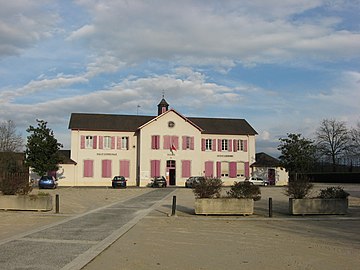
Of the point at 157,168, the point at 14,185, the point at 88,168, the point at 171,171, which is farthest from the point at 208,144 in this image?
the point at 14,185

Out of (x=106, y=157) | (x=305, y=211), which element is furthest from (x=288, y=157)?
(x=305, y=211)

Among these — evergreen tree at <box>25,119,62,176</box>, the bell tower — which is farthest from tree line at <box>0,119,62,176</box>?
the bell tower

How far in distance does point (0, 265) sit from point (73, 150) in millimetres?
46178

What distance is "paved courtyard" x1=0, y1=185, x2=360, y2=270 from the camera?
848cm

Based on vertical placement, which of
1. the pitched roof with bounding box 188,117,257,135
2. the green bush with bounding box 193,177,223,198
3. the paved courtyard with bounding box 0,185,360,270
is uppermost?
the pitched roof with bounding box 188,117,257,135

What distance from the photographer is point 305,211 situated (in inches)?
705

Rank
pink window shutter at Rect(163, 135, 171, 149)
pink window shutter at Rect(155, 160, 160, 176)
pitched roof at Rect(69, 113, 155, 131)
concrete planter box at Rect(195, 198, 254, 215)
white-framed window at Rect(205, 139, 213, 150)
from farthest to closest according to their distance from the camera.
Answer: white-framed window at Rect(205, 139, 213, 150) < pitched roof at Rect(69, 113, 155, 131) < pink window shutter at Rect(163, 135, 171, 149) < pink window shutter at Rect(155, 160, 160, 176) < concrete planter box at Rect(195, 198, 254, 215)

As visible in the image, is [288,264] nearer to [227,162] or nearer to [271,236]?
[271,236]

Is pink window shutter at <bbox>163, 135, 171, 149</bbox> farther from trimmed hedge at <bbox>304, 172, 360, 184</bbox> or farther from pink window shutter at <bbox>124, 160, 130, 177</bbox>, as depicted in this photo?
trimmed hedge at <bbox>304, 172, 360, 184</bbox>

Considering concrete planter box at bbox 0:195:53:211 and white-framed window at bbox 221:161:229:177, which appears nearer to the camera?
concrete planter box at bbox 0:195:53:211

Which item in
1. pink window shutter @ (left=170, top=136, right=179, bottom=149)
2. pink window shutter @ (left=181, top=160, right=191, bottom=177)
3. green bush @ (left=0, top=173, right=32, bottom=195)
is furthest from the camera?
pink window shutter @ (left=170, top=136, right=179, bottom=149)

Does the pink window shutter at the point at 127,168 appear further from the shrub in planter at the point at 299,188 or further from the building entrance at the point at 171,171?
the shrub in planter at the point at 299,188

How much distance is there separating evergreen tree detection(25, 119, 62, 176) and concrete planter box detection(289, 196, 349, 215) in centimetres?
3250

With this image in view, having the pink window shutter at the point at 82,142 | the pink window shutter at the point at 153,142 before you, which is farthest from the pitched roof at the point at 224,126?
the pink window shutter at the point at 82,142
